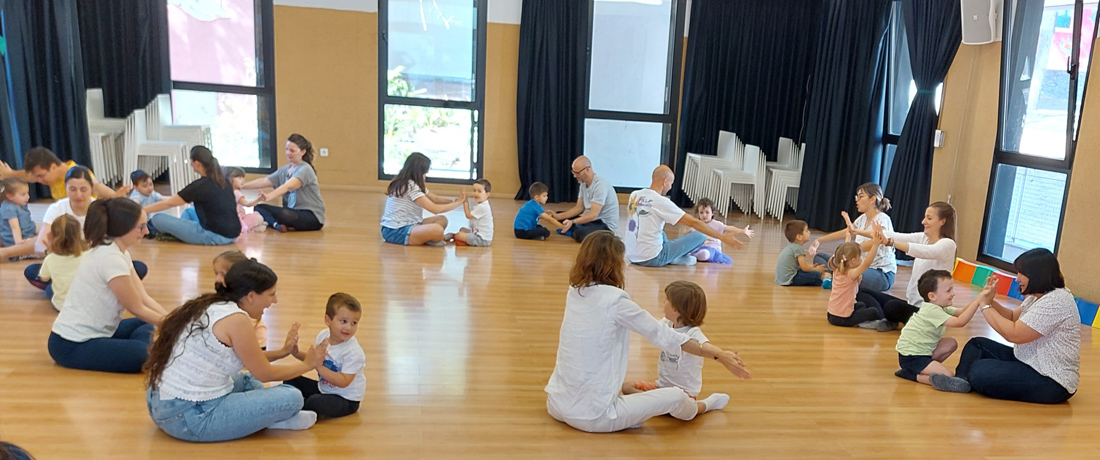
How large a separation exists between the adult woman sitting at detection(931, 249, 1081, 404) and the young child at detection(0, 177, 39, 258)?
230 inches

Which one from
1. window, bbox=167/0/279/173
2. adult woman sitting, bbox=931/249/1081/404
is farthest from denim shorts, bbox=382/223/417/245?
adult woman sitting, bbox=931/249/1081/404

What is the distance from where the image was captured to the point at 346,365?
3.04 m

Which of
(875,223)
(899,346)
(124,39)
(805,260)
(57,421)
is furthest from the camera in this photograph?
(124,39)

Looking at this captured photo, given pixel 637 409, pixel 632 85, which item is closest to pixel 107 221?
pixel 637 409

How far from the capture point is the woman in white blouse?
2.98m

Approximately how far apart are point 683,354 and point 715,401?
1.06 ft

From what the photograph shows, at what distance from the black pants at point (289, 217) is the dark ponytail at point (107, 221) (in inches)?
141

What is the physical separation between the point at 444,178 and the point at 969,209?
6.05 metres

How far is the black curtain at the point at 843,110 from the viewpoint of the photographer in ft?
27.8

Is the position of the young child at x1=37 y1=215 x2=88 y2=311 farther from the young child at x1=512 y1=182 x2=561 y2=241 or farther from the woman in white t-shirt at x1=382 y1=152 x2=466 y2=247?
the young child at x1=512 y1=182 x2=561 y2=241

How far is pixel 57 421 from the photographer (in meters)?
2.92

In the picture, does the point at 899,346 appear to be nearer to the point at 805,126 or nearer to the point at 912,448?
the point at 912,448

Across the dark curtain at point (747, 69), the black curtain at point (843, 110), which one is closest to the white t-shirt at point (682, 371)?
the black curtain at point (843, 110)

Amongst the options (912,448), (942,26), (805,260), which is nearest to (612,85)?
(942,26)
